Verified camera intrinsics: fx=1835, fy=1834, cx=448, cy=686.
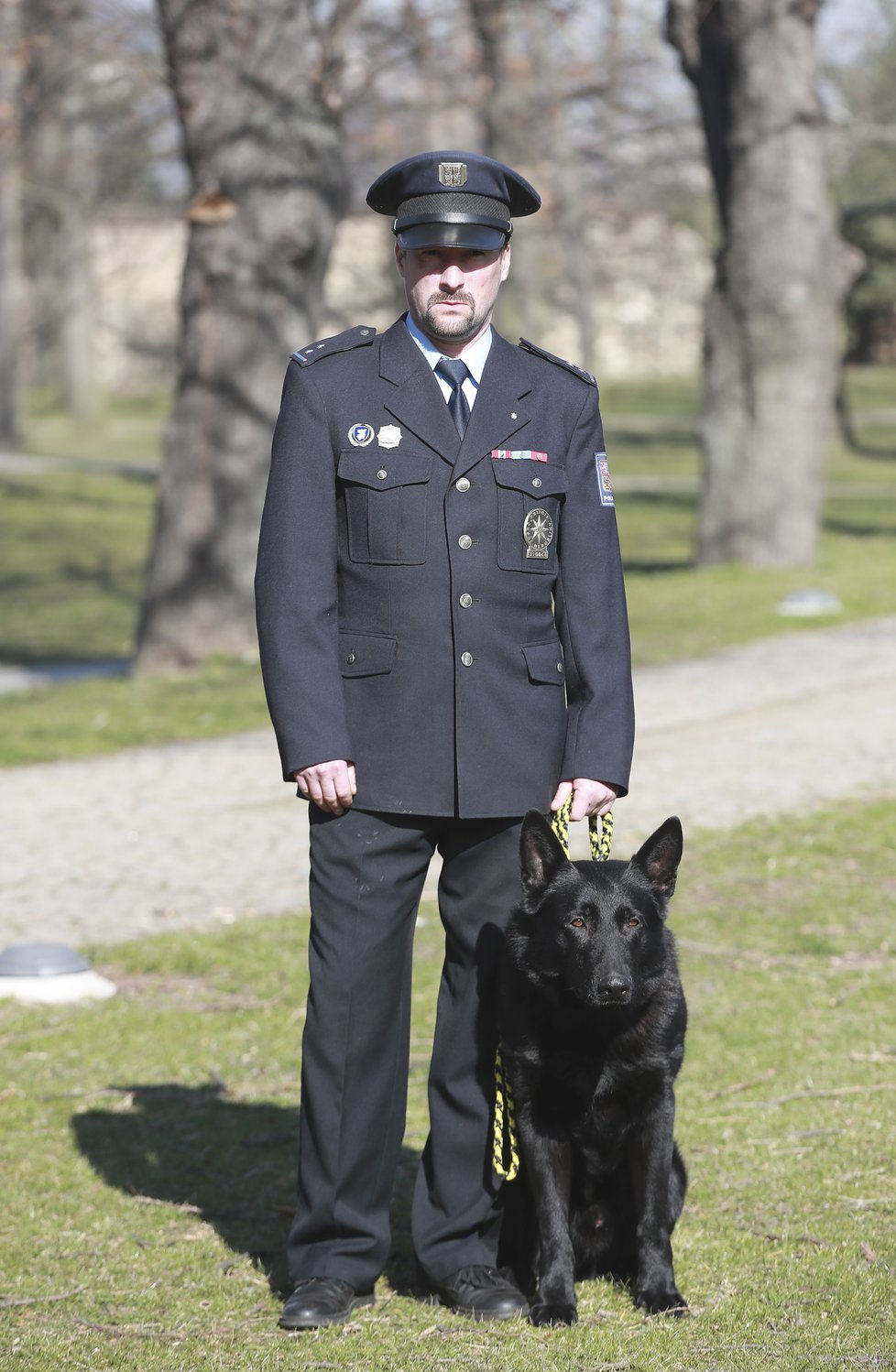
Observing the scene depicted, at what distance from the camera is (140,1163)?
17.4 feet

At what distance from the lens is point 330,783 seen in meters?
4.03

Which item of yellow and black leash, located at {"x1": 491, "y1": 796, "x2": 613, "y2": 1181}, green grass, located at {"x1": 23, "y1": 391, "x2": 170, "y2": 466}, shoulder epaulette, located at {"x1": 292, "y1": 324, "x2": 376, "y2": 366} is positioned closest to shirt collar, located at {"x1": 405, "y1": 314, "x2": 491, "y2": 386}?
shoulder epaulette, located at {"x1": 292, "y1": 324, "x2": 376, "y2": 366}

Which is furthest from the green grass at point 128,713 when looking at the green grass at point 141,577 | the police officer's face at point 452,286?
the police officer's face at point 452,286

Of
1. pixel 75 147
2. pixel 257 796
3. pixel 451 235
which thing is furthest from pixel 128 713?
pixel 75 147

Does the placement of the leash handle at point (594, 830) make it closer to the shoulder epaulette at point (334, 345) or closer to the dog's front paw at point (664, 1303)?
the dog's front paw at point (664, 1303)

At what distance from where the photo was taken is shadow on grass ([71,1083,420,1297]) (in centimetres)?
477

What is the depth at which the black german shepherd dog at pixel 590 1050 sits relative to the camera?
3.98 m

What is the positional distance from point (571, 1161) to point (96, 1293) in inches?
46.5

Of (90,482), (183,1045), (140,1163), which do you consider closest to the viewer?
(140,1163)

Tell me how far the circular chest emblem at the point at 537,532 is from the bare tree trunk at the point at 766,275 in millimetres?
14134

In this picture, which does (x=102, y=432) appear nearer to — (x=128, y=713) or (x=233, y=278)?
(x=233, y=278)

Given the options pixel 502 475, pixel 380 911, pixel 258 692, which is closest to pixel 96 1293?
pixel 380 911

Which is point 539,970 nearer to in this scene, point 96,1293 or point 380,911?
point 380,911

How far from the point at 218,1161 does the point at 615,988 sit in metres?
1.93
